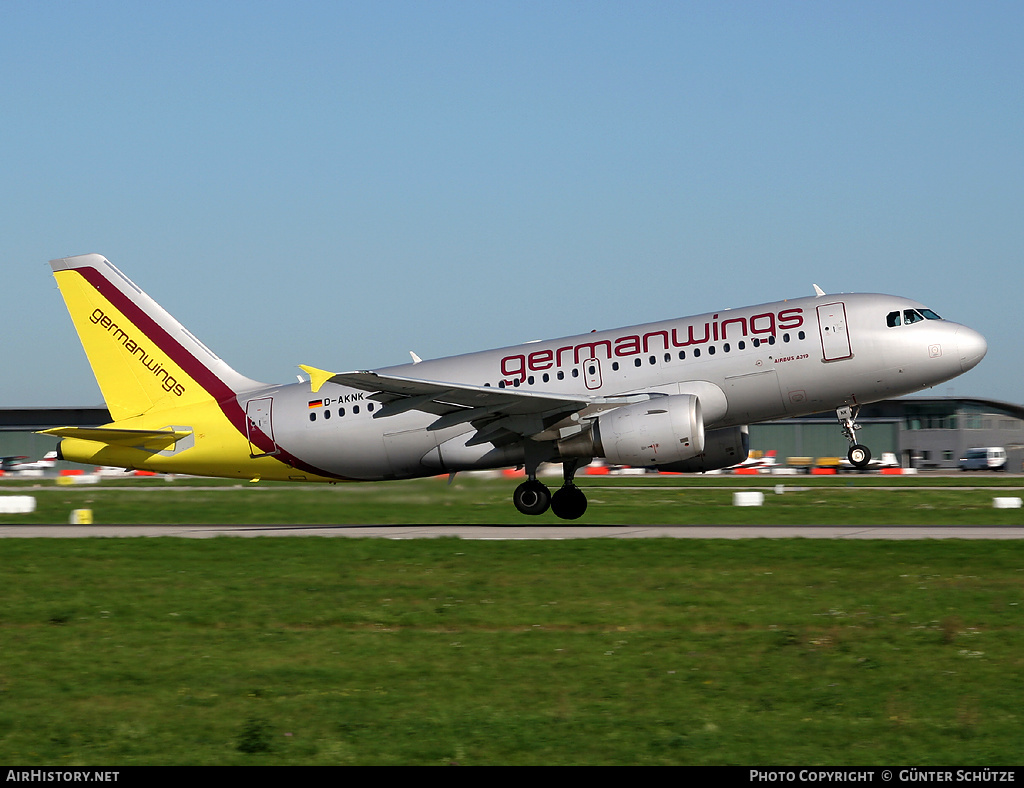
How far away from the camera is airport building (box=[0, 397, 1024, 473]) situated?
363ft

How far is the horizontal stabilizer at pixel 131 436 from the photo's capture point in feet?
102

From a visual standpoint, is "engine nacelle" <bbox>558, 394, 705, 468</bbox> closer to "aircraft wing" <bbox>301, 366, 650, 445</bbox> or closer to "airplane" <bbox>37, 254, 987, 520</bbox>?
"airplane" <bbox>37, 254, 987, 520</bbox>

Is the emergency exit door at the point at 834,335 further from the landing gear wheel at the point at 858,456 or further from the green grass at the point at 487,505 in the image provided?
the green grass at the point at 487,505

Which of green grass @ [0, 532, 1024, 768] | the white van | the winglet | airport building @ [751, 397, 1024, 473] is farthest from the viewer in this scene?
airport building @ [751, 397, 1024, 473]

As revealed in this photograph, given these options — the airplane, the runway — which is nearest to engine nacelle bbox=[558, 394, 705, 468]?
the airplane

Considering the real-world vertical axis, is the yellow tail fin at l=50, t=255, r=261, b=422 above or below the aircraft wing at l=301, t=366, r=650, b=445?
above

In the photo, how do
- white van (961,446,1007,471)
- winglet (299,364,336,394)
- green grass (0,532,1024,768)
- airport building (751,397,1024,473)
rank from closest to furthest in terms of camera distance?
green grass (0,532,1024,768) < winglet (299,364,336,394) < white van (961,446,1007,471) < airport building (751,397,1024,473)

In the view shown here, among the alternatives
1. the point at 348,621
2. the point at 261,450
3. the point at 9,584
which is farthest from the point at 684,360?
the point at 9,584

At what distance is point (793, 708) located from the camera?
11.9 m

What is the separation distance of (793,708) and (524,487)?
20407 millimetres

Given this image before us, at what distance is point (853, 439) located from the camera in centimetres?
2939

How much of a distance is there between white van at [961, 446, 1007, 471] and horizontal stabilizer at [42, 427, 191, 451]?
81.6 metres

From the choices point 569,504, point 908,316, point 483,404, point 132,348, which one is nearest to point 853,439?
point 908,316

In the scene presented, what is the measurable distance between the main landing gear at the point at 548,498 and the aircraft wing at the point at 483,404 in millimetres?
2004
